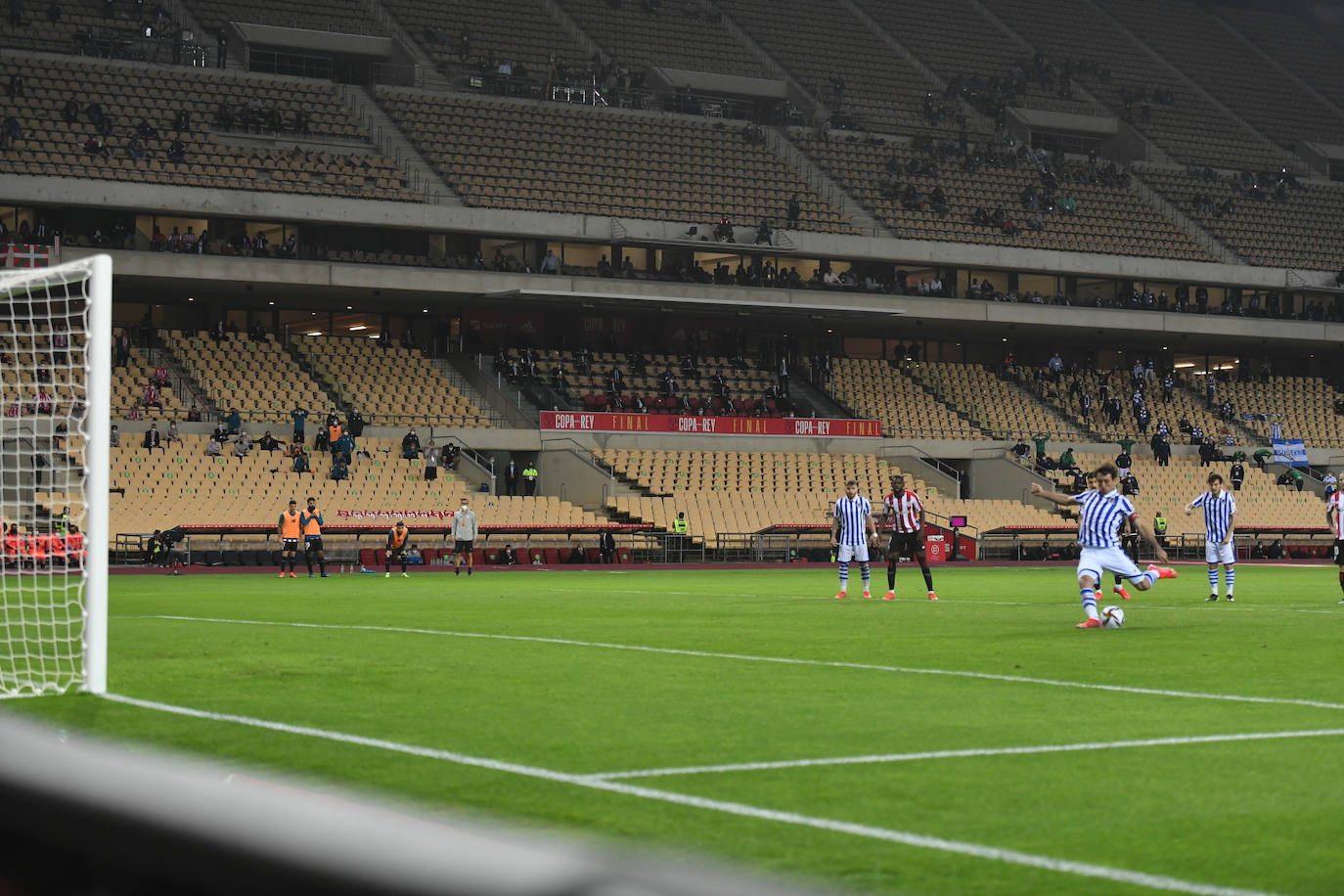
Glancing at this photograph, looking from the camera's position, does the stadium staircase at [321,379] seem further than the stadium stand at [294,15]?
No

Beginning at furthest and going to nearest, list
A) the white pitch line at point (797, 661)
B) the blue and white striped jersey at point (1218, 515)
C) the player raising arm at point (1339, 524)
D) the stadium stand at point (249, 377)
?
the stadium stand at point (249, 377) → the blue and white striped jersey at point (1218, 515) → the player raising arm at point (1339, 524) → the white pitch line at point (797, 661)

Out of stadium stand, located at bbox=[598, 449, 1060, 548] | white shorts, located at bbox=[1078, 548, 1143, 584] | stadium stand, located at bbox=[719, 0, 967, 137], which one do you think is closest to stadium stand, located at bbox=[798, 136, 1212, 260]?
stadium stand, located at bbox=[719, 0, 967, 137]

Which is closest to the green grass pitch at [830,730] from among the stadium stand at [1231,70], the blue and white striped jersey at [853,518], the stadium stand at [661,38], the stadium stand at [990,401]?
the blue and white striped jersey at [853,518]

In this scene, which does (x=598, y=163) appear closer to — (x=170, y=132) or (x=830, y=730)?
(x=170, y=132)

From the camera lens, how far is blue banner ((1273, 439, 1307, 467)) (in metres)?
59.0

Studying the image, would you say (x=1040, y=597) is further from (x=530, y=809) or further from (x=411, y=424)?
(x=411, y=424)

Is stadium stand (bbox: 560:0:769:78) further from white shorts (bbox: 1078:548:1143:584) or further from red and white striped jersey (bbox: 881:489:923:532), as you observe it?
white shorts (bbox: 1078:548:1143:584)

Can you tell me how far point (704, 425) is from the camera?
5472 cm

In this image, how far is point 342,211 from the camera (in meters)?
52.9

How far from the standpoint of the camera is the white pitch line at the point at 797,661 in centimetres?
1122

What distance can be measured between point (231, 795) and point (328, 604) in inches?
886

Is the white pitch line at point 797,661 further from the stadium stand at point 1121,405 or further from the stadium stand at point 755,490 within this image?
the stadium stand at point 1121,405

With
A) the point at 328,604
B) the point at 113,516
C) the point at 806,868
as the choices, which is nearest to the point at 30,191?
the point at 113,516

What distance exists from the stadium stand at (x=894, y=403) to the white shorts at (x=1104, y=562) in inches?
1571
